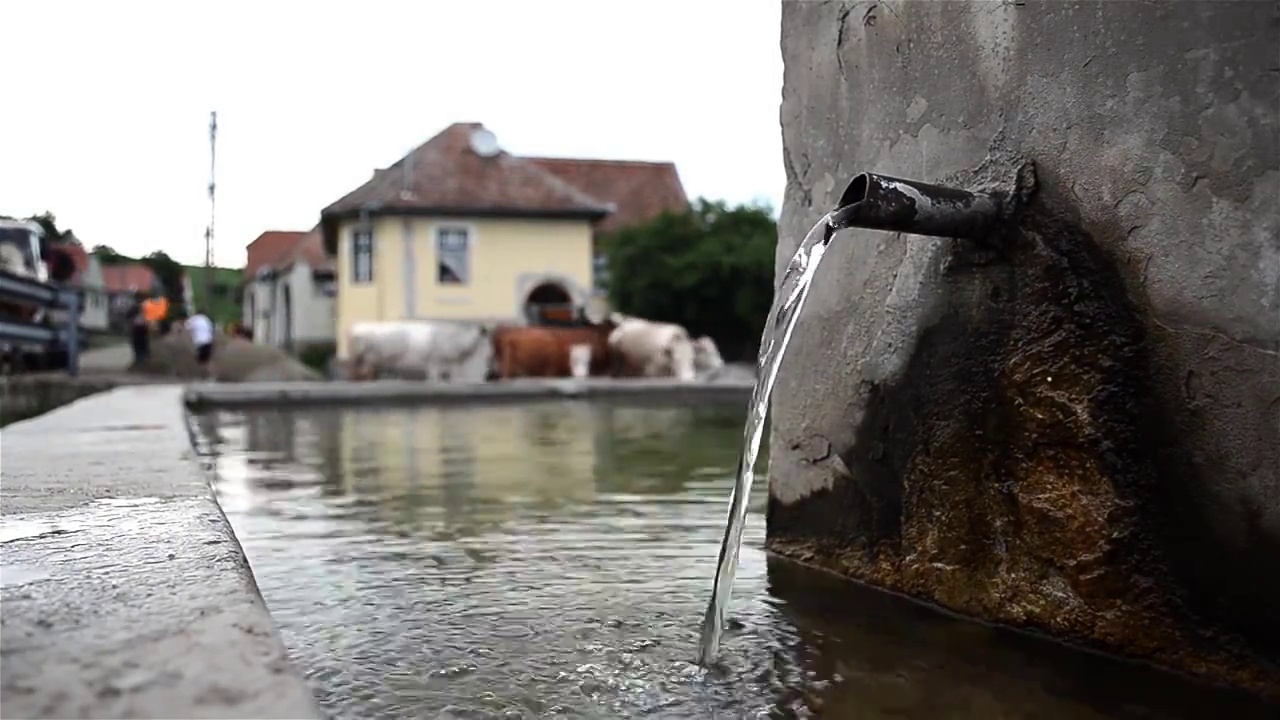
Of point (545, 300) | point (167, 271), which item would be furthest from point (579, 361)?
point (167, 271)

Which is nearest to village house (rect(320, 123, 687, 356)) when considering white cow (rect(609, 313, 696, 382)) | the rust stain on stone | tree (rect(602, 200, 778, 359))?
tree (rect(602, 200, 778, 359))

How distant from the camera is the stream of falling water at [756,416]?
2.41 meters

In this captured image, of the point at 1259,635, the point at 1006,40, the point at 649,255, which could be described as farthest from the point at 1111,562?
the point at 649,255

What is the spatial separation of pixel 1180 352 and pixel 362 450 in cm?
526

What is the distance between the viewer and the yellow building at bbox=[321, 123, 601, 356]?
86.2 feet

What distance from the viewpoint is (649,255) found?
82.9 feet

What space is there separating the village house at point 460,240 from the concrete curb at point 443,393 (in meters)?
13.8

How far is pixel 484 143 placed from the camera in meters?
27.9

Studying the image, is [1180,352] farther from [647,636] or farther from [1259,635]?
[647,636]

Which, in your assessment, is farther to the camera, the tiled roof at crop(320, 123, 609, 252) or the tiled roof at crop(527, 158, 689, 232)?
the tiled roof at crop(527, 158, 689, 232)

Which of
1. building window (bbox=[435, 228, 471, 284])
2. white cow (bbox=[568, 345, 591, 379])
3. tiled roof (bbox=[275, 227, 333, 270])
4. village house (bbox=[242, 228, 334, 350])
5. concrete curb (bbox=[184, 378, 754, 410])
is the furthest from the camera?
tiled roof (bbox=[275, 227, 333, 270])

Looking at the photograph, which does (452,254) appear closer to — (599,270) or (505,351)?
(599,270)

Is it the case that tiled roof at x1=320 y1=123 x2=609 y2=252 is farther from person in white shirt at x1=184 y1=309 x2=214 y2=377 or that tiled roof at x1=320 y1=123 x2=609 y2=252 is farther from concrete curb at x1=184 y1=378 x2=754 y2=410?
concrete curb at x1=184 y1=378 x2=754 y2=410

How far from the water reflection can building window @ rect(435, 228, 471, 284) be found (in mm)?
21856
